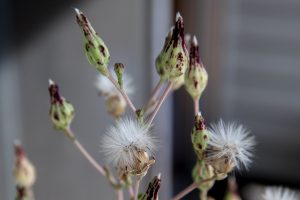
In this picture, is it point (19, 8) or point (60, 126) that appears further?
point (19, 8)

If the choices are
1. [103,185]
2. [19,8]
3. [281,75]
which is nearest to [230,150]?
[103,185]

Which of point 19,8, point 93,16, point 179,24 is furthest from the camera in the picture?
point 19,8

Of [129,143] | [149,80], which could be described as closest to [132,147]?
[129,143]

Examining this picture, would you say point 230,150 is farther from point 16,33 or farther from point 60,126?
point 16,33

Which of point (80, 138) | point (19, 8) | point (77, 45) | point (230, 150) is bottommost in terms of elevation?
point (230, 150)

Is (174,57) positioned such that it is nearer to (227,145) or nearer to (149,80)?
(227,145)

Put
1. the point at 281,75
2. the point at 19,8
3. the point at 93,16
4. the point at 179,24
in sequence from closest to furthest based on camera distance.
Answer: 1. the point at 179,24
2. the point at 93,16
3. the point at 19,8
4. the point at 281,75

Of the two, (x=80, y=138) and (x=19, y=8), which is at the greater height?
(x=19, y=8)
